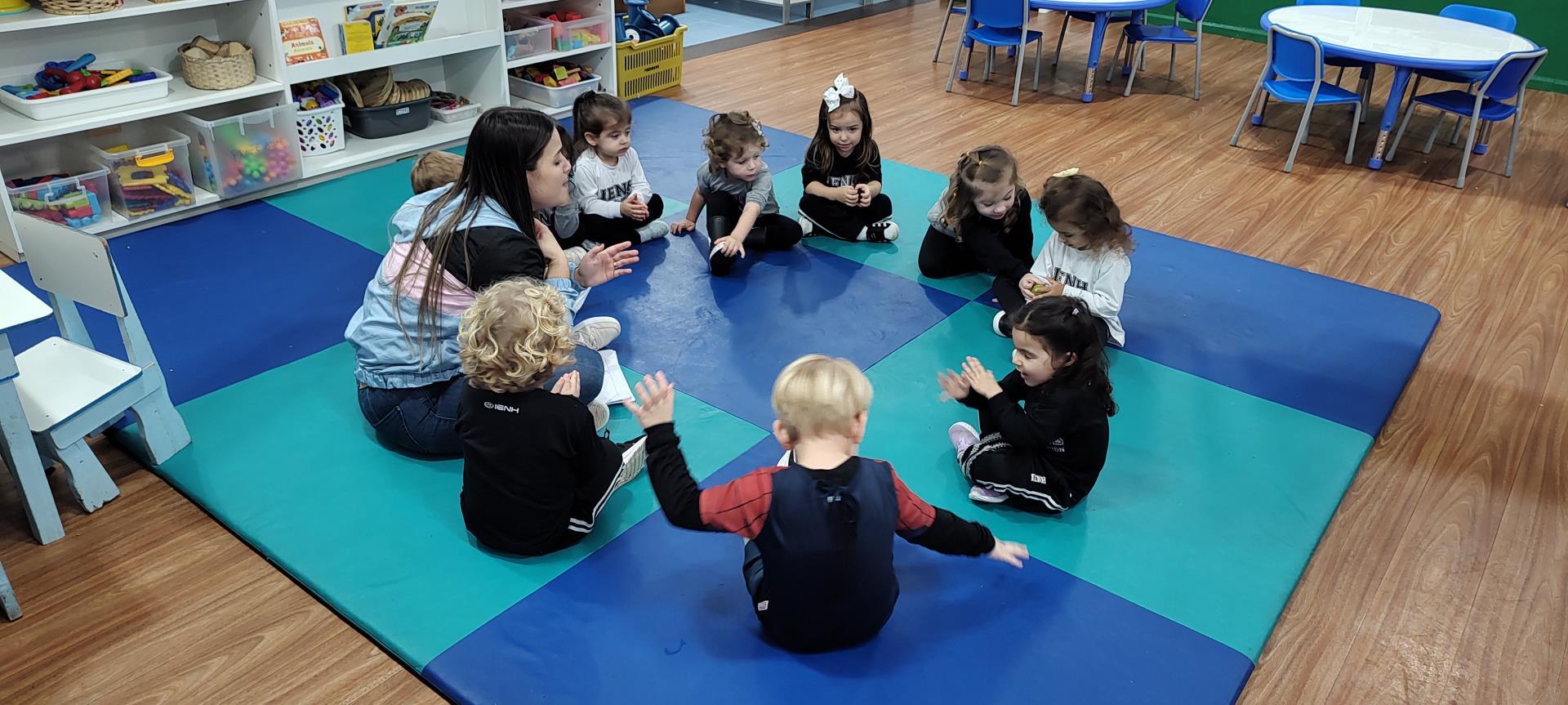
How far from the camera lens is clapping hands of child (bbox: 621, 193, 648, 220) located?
163 inches

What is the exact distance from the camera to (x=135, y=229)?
4.33 metres

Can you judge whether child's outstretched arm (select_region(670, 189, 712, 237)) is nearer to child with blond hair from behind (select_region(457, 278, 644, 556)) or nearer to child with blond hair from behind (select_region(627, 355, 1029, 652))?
child with blond hair from behind (select_region(457, 278, 644, 556))

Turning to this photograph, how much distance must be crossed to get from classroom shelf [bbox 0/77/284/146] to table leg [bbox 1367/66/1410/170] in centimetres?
544

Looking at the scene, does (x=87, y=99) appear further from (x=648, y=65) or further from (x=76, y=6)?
(x=648, y=65)

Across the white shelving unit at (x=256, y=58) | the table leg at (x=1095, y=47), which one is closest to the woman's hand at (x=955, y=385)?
the white shelving unit at (x=256, y=58)

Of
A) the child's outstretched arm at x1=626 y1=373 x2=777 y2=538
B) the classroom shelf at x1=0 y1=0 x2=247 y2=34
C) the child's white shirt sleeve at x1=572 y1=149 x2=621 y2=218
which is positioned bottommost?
the child's white shirt sleeve at x1=572 y1=149 x2=621 y2=218

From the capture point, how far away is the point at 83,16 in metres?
4.05

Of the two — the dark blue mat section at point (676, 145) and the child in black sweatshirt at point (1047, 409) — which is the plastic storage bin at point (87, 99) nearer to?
the dark blue mat section at point (676, 145)

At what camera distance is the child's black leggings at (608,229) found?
421cm

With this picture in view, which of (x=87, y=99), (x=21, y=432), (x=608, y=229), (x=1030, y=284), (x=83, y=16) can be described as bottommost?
(x=608, y=229)

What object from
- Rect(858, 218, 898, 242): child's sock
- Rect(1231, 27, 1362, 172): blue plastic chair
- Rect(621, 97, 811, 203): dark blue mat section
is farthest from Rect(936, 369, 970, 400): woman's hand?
Rect(1231, 27, 1362, 172): blue plastic chair

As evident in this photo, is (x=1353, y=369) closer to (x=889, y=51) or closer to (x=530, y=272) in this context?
(x=530, y=272)

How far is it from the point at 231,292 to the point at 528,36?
2.55m

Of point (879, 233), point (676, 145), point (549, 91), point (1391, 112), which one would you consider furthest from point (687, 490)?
point (1391, 112)
